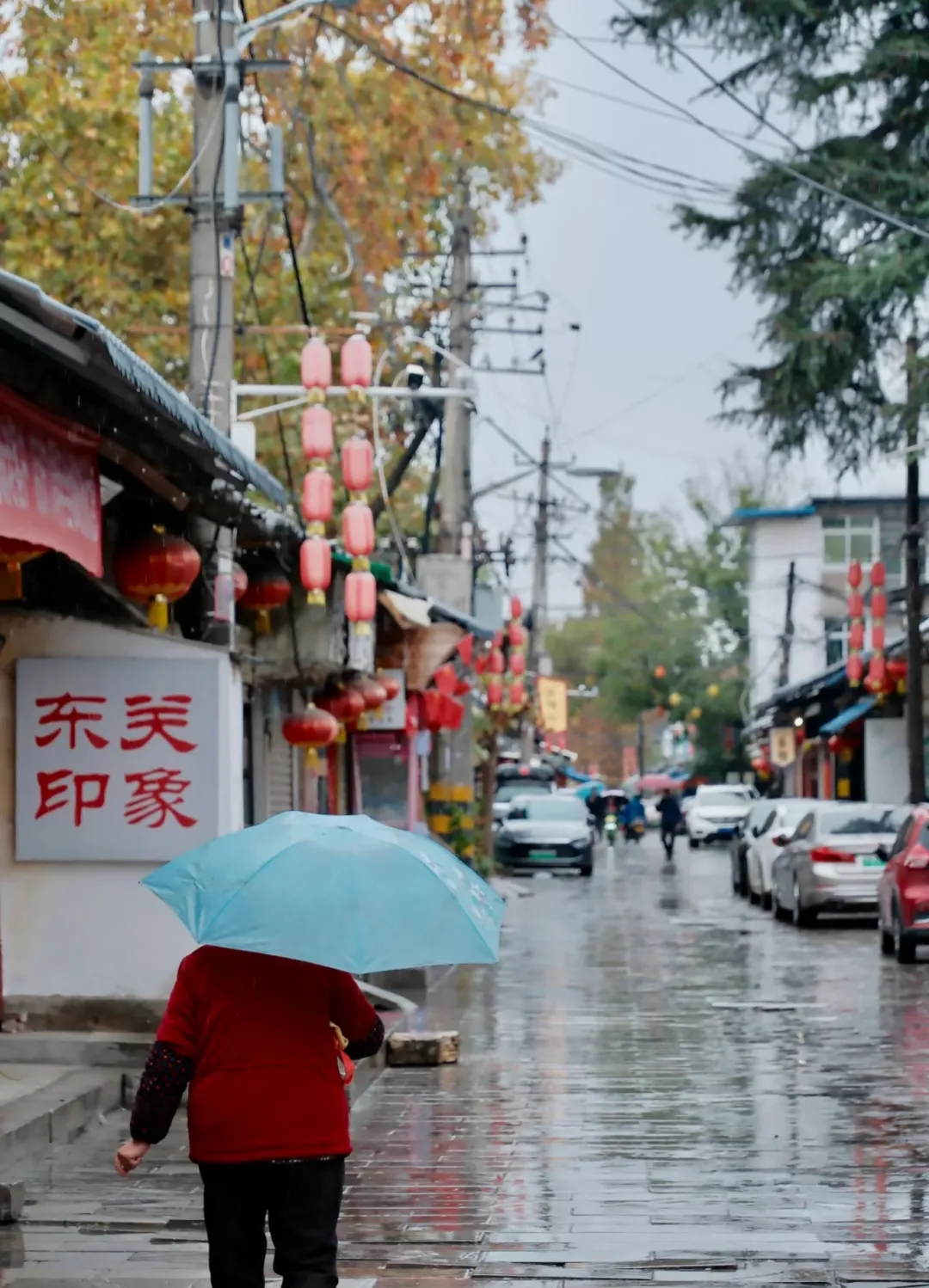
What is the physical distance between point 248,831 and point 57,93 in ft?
84.8

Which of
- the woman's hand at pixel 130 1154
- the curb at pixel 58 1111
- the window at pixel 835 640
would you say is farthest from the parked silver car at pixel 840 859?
the window at pixel 835 640

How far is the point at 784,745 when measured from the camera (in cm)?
6288

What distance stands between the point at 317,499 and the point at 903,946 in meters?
8.10

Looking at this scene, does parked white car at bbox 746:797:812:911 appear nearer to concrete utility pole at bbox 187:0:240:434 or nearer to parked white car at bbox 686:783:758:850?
concrete utility pole at bbox 187:0:240:434

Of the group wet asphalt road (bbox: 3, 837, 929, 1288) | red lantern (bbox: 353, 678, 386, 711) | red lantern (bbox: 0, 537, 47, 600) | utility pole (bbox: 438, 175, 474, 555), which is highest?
utility pole (bbox: 438, 175, 474, 555)

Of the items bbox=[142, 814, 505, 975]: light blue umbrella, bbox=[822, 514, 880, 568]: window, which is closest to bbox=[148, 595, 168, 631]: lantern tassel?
bbox=[142, 814, 505, 975]: light blue umbrella

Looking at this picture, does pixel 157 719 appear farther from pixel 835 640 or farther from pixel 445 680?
pixel 835 640

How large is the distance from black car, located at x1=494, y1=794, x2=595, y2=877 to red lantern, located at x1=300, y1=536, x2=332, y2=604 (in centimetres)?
2973

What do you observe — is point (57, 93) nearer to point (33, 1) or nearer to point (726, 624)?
point (33, 1)

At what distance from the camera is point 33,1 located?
104ft

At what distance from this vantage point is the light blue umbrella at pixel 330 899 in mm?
5887

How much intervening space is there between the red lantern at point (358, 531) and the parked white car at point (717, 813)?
46.5 m

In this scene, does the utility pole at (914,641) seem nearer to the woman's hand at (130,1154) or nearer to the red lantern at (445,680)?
the red lantern at (445,680)

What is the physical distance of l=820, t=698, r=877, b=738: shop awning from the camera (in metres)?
46.9
